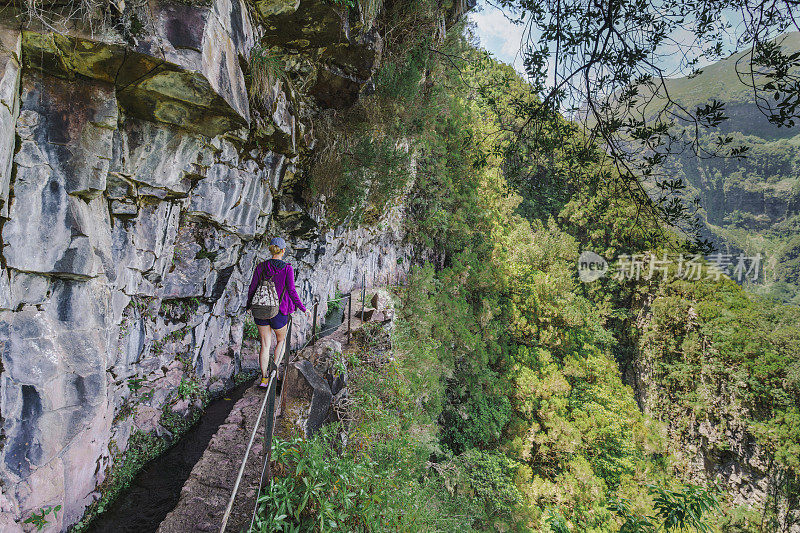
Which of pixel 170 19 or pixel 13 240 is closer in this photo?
pixel 13 240

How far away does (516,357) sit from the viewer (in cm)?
1297

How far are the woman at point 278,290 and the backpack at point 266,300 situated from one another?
0.05 meters

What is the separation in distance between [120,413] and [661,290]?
1904 cm

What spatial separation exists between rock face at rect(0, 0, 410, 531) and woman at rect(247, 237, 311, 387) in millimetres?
1172

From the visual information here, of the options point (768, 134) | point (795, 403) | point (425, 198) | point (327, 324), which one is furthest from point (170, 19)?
point (768, 134)

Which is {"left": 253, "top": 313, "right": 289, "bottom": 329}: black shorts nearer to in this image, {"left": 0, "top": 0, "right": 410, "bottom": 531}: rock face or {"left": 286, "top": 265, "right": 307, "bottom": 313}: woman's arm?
{"left": 286, "top": 265, "right": 307, "bottom": 313}: woman's arm

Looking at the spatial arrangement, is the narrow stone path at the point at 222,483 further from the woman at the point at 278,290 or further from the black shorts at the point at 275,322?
the black shorts at the point at 275,322

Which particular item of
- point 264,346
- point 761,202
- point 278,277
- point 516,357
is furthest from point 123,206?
point 761,202

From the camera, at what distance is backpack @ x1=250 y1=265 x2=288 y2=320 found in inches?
163

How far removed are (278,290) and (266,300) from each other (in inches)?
7.2

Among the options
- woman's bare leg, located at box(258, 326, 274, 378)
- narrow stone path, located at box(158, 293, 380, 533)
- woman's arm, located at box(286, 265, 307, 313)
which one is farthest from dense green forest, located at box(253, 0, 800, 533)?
woman's arm, located at box(286, 265, 307, 313)

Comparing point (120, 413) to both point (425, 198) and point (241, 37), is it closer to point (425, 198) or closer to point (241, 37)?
point (241, 37)

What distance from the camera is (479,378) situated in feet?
37.8

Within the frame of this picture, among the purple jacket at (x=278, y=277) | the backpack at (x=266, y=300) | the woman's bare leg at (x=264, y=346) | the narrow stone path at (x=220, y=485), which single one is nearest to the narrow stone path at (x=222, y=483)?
the narrow stone path at (x=220, y=485)
